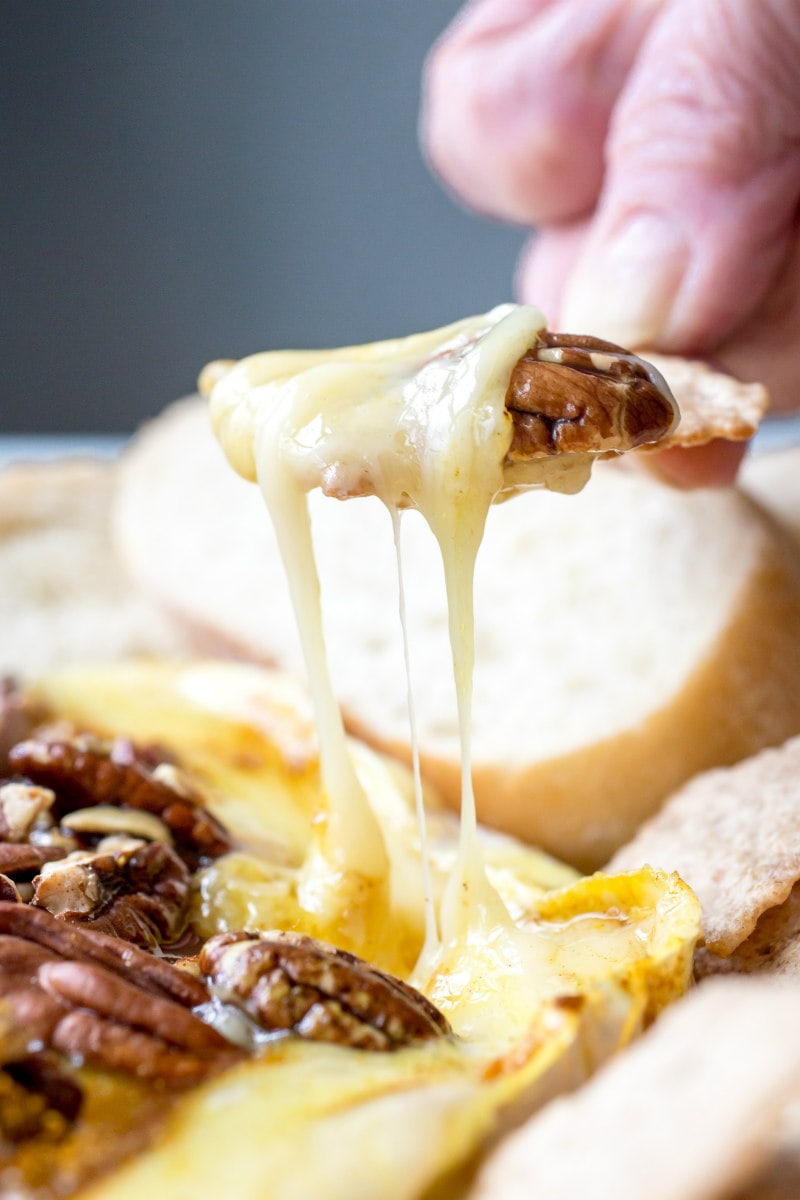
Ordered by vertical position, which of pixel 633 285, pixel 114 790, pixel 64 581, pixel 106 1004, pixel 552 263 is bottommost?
pixel 64 581

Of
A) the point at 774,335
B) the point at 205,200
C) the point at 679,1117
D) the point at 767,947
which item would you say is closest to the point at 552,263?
the point at 774,335

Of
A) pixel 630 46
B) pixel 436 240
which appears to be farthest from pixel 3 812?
pixel 436 240

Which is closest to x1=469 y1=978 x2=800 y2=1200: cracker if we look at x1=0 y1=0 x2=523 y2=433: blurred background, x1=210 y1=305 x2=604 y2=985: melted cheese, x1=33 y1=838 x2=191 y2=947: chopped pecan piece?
x1=210 y1=305 x2=604 y2=985: melted cheese

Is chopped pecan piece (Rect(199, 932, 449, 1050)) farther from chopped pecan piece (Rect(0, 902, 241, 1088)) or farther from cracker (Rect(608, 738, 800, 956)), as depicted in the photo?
cracker (Rect(608, 738, 800, 956))

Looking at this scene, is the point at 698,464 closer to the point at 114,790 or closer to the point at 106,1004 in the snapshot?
the point at 114,790

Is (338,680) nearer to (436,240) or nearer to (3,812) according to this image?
(3,812)

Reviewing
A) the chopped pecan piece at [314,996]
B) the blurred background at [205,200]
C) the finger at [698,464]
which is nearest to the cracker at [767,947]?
the chopped pecan piece at [314,996]

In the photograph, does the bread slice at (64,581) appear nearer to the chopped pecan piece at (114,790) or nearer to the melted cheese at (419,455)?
the chopped pecan piece at (114,790)
